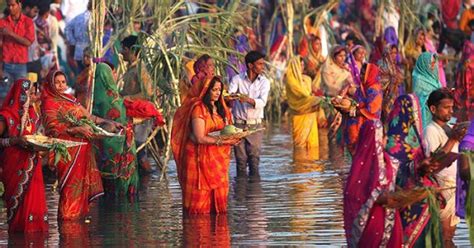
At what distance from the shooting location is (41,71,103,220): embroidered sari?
14531 millimetres

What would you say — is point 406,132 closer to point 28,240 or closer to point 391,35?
point 28,240

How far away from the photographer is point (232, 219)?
1451 centimetres

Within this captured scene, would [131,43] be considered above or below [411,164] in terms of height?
above

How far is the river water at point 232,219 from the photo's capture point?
1315 cm

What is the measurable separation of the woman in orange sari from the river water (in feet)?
0.54

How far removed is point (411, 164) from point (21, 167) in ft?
12.5

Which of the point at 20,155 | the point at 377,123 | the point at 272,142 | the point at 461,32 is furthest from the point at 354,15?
the point at 377,123

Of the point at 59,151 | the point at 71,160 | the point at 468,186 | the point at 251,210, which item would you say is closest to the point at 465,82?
the point at 251,210

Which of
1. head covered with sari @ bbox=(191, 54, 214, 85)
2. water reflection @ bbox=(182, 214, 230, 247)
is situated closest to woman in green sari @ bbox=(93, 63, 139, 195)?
head covered with sari @ bbox=(191, 54, 214, 85)

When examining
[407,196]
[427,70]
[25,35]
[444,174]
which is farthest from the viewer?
[25,35]

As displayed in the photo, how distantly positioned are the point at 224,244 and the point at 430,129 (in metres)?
2.11

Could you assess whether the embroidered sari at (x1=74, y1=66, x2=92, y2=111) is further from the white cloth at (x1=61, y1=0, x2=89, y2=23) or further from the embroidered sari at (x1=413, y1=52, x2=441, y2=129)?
the white cloth at (x1=61, y1=0, x2=89, y2=23)

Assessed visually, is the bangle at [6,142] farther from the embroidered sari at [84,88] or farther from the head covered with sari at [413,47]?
the head covered with sari at [413,47]

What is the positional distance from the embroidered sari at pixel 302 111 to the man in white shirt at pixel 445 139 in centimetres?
986
